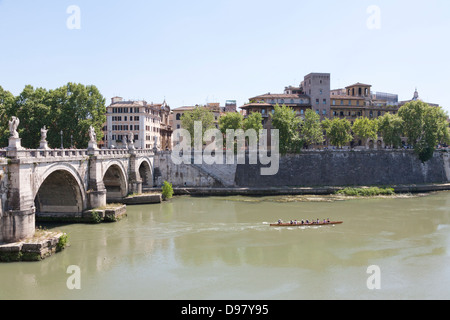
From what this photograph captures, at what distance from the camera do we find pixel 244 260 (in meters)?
22.2

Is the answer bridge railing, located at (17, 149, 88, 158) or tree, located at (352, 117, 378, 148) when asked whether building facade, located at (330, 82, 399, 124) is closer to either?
tree, located at (352, 117, 378, 148)

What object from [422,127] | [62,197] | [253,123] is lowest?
[62,197]

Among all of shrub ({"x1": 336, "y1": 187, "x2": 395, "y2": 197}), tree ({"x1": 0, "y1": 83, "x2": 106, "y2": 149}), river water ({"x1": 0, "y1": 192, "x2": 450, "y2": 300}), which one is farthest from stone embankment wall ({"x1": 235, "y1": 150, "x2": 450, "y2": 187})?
tree ({"x1": 0, "y1": 83, "x2": 106, "y2": 149})

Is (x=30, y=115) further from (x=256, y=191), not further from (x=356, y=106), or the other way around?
(x=356, y=106)

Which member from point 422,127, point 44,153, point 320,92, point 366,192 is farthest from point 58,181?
point 422,127

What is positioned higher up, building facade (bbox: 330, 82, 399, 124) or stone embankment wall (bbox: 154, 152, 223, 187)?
building facade (bbox: 330, 82, 399, 124)

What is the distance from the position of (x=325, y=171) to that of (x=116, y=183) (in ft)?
96.0

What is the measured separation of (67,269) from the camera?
2084 cm

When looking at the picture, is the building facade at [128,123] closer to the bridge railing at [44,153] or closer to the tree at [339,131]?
the tree at [339,131]

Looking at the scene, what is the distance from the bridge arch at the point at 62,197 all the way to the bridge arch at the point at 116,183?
355 inches

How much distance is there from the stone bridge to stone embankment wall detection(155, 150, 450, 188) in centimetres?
578

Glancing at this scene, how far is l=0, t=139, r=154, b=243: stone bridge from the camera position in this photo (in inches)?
865

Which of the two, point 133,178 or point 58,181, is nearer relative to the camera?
point 58,181

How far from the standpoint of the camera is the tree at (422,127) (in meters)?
56.7
